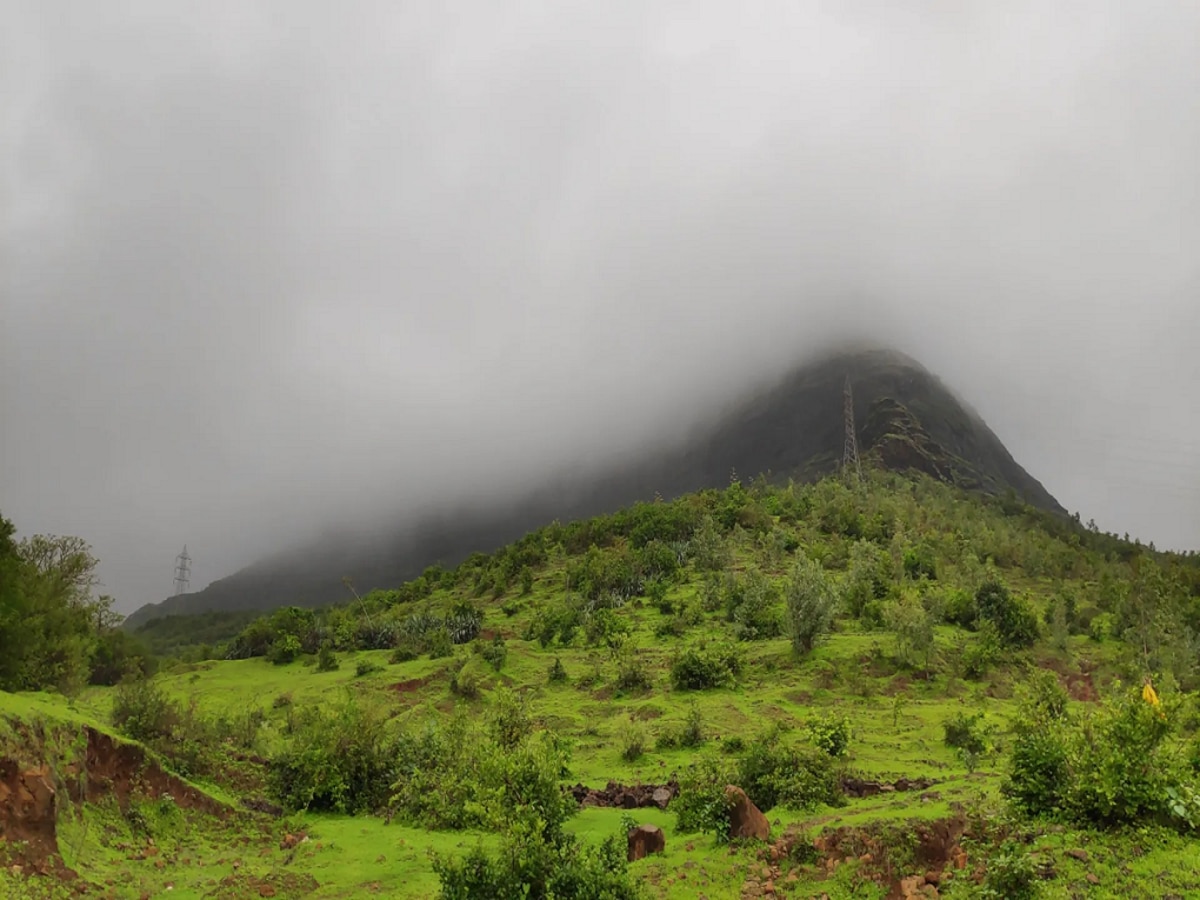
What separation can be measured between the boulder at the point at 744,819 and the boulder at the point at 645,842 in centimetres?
197

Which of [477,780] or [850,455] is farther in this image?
[850,455]

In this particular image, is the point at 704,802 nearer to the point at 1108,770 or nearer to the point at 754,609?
the point at 1108,770

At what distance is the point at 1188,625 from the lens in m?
60.9

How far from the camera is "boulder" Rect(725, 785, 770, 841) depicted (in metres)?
20.4

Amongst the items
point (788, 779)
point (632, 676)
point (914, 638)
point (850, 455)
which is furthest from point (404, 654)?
point (850, 455)

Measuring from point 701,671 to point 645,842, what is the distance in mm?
29085

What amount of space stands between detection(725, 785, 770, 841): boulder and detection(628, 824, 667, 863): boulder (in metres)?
1.97

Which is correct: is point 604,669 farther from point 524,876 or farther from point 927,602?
point 524,876

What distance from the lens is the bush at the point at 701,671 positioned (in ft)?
160

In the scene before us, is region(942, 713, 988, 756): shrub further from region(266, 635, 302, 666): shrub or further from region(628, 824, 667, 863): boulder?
region(266, 635, 302, 666): shrub

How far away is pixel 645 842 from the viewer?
809 inches

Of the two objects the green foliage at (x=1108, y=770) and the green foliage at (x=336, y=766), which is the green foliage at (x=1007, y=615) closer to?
the green foliage at (x=1108, y=770)

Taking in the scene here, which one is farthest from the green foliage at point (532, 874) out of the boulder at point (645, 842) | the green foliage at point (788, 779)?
the green foliage at point (788, 779)

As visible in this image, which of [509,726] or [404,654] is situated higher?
[509,726]
